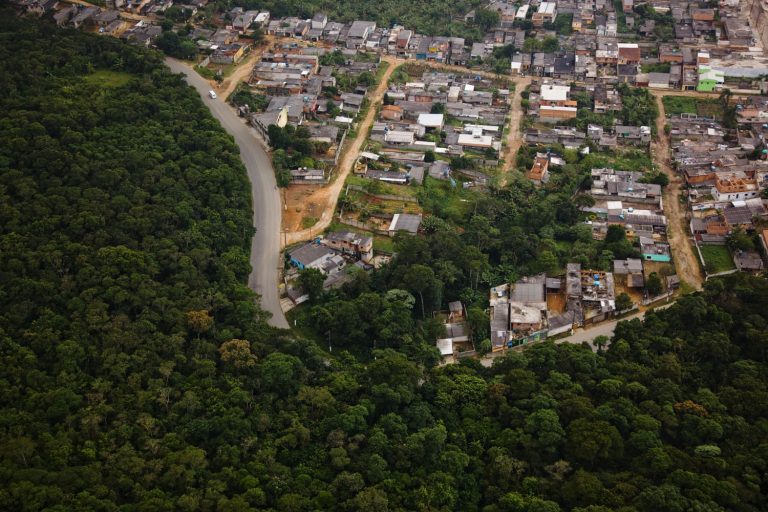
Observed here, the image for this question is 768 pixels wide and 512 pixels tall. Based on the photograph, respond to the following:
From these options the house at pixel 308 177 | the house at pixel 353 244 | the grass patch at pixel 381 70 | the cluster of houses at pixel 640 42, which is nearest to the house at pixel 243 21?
the grass patch at pixel 381 70

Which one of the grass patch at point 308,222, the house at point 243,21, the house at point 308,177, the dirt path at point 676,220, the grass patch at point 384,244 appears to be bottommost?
the dirt path at point 676,220

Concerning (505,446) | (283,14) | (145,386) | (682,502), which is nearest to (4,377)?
(145,386)

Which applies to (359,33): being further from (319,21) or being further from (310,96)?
(310,96)

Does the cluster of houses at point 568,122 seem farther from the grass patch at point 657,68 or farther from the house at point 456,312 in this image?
the house at point 456,312

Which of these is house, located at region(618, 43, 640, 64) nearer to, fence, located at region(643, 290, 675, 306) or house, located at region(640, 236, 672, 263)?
house, located at region(640, 236, 672, 263)

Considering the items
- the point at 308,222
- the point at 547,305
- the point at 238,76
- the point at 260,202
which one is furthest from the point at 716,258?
the point at 238,76

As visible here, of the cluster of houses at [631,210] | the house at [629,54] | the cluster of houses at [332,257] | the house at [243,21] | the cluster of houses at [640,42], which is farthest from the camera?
the house at [243,21]

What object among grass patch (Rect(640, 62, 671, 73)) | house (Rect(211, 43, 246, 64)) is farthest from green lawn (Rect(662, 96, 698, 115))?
house (Rect(211, 43, 246, 64))
